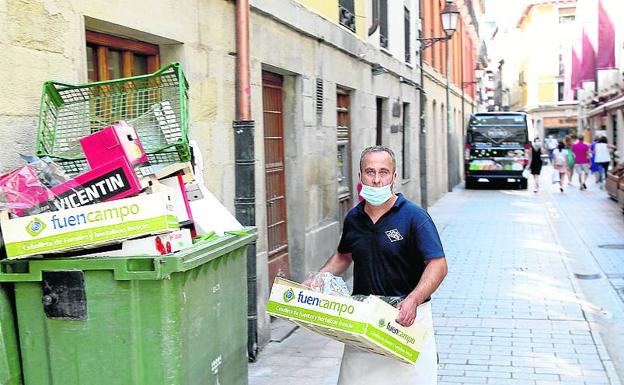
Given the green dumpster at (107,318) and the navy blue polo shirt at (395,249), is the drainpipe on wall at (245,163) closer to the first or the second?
the navy blue polo shirt at (395,249)

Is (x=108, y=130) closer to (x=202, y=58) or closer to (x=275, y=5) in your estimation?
(x=202, y=58)

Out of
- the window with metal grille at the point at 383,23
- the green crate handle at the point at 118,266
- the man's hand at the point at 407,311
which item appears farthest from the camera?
the window with metal grille at the point at 383,23

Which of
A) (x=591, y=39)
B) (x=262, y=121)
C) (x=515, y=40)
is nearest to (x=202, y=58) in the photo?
(x=262, y=121)

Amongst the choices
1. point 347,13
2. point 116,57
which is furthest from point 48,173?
point 347,13

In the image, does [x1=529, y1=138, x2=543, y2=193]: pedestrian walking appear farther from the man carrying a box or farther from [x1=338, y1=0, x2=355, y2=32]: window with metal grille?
the man carrying a box

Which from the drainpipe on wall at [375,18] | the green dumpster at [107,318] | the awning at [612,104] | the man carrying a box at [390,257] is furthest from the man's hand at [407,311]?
the awning at [612,104]

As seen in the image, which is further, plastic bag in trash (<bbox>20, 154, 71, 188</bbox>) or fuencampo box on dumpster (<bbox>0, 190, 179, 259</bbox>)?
plastic bag in trash (<bbox>20, 154, 71, 188</bbox>)

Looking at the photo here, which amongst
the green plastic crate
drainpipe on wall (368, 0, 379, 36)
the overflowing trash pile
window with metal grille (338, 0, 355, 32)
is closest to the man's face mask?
the overflowing trash pile

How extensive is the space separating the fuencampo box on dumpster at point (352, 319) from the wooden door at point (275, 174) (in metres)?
4.37

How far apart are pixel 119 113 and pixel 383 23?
10.9 metres

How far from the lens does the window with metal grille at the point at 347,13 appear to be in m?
10.8

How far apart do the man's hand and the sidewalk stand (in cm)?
254

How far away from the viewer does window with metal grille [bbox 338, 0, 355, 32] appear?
10781 mm

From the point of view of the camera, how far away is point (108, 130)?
339 centimetres
